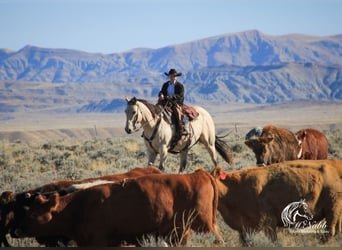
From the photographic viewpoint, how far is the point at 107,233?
263 inches

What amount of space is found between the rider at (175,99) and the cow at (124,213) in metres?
7.72

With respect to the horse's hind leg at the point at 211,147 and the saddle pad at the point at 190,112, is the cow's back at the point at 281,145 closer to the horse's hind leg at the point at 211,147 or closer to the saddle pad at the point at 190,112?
the saddle pad at the point at 190,112

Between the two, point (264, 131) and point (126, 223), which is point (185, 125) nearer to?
point (264, 131)

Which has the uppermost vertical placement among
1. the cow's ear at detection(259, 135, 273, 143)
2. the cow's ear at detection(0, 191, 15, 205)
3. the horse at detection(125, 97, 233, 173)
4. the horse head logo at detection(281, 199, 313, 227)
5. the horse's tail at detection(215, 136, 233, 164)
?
the cow's ear at detection(0, 191, 15, 205)

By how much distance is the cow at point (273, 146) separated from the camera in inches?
416

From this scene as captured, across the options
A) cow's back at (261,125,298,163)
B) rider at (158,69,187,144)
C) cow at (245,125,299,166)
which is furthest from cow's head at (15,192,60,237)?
rider at (158,69,187,144)

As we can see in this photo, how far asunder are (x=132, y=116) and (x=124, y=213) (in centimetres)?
731

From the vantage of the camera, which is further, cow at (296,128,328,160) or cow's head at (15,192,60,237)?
cow at (296,128,328,160)

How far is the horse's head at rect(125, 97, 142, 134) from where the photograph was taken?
13.9 metres

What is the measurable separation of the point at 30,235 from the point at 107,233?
0.87m

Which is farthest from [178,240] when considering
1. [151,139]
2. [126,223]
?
[151,139]

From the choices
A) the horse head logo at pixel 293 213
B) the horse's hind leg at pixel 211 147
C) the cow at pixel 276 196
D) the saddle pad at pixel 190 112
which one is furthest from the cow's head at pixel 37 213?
the horse's hind leg at pixel 211 147

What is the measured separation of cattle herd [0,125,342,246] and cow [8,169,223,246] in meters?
0.01

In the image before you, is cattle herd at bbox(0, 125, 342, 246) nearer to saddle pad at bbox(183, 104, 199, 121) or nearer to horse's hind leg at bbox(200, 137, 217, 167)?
saddle pad at bbox(183, 104, 199, 121)
